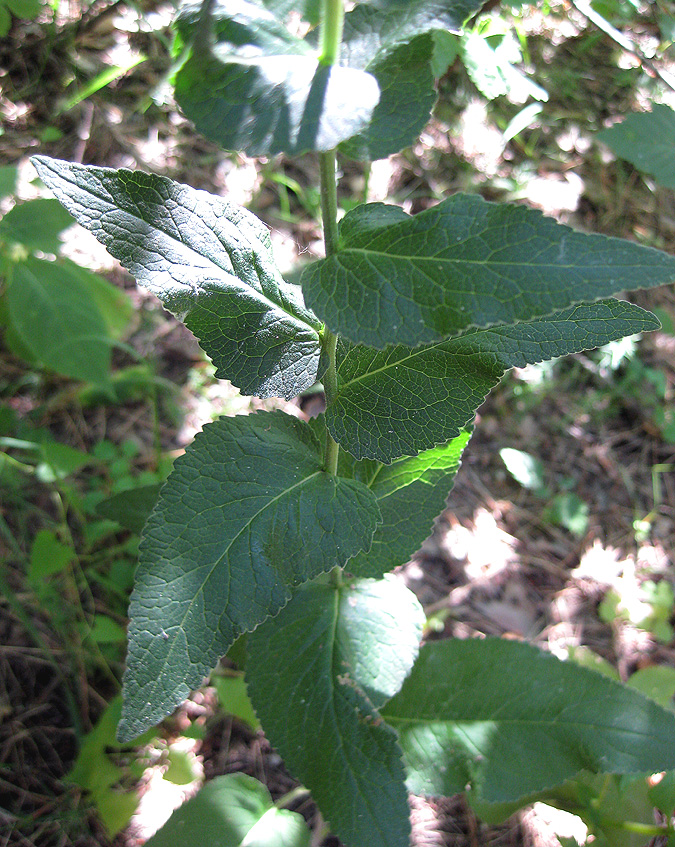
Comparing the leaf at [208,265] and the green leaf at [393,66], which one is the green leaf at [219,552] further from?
the green leaf at [393,66]

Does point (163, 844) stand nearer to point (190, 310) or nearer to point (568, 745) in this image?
point (568, 745)

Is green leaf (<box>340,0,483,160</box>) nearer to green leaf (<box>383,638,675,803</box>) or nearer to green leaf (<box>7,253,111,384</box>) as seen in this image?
green leaf (<box>383,638,675,803</box>)

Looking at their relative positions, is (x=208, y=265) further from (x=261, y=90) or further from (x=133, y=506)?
(x=133, y=506)

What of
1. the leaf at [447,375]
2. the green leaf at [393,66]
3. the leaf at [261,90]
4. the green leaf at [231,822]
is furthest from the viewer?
the green leaf at [231,822]

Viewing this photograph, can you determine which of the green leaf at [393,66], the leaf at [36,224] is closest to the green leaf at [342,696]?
the green leaf at [393,66]

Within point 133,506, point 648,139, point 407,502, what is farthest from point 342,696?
point 648,139

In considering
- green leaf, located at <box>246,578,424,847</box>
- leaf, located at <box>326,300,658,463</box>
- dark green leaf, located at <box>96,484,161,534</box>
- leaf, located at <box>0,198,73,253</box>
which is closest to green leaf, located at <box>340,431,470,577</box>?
green leaf, located at <box>246,578,424,847</box>

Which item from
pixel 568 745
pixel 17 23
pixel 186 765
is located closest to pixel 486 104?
pixel 17 23

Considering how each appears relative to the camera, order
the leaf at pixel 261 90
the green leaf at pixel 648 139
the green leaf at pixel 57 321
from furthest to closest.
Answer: the green leaf at pixel 648 139
the green leaf at pixel 57 321
the leaf at pixel 261 90
